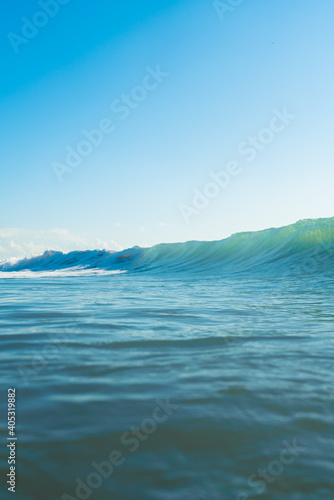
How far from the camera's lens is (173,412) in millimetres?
2025

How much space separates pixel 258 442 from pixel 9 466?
1.11 meters

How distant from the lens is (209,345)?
11.5ft

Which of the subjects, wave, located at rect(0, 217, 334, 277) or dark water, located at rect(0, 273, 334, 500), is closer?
dark water, located at rect(0, 273, 334, 500)

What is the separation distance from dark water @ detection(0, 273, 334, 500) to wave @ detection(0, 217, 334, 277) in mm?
11536

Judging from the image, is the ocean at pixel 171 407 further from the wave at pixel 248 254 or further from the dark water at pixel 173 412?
the wave at pixel 248 254

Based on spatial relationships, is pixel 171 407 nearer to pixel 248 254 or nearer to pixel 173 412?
pixel 173 412

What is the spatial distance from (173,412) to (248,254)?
2015cm

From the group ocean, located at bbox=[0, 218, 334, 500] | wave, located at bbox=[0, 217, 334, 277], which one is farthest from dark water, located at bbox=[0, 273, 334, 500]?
wave, located at bbox=[0, 217, 334, 277]

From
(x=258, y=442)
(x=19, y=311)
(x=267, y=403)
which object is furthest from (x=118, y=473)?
(x=19, y=311)

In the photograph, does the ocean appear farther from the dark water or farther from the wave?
the wave

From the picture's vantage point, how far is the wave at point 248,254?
16.9 meters

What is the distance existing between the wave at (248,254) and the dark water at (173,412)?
11536 mm

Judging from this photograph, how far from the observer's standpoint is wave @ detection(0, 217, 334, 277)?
55.4 ft

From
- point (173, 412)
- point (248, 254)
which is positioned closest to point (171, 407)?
point (173, 412)
